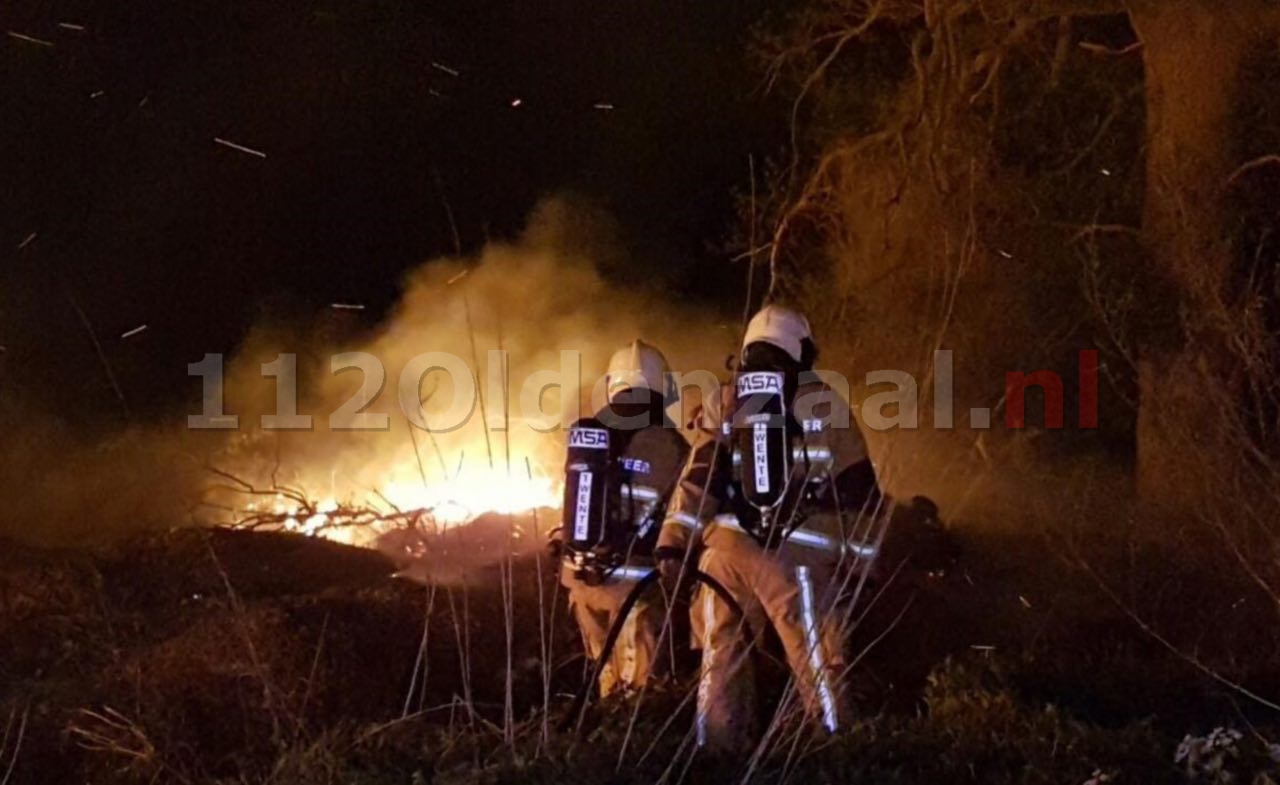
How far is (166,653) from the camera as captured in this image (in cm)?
659

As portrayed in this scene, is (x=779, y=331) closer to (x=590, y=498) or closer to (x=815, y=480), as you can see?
(x=815, y=480)

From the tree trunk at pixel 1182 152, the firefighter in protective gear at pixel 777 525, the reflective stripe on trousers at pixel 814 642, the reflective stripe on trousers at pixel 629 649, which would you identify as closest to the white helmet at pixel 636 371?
the firefighter in protective gear at pixel 777 525

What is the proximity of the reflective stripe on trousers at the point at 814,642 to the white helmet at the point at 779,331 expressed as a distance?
0.86 metres

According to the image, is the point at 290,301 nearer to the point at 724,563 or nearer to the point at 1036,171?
the point at 1036,171

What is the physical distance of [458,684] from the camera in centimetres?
670

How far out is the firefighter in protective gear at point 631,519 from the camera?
5730 millimetres

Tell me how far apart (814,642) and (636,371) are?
1567 mm

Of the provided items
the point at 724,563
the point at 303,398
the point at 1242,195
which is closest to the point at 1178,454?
the point at 1242,195

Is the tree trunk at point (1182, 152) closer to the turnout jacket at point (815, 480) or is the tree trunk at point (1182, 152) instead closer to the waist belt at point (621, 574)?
the turnout jacket at point (815, 480)

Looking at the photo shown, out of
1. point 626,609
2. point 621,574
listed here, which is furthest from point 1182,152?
point 626,609

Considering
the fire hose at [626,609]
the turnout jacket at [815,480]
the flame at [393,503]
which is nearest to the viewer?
the fire hose at [626,609]

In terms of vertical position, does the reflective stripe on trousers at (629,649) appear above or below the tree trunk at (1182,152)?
below

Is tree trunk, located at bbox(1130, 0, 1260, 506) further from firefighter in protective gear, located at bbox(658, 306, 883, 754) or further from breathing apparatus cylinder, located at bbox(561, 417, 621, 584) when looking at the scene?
breathing apparatus cylinder, located at bbox(561, 417, 621, 584)

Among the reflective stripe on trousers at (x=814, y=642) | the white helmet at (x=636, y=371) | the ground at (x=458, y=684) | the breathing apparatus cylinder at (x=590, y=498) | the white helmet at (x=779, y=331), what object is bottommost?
the ground at (x=458, y=684)
